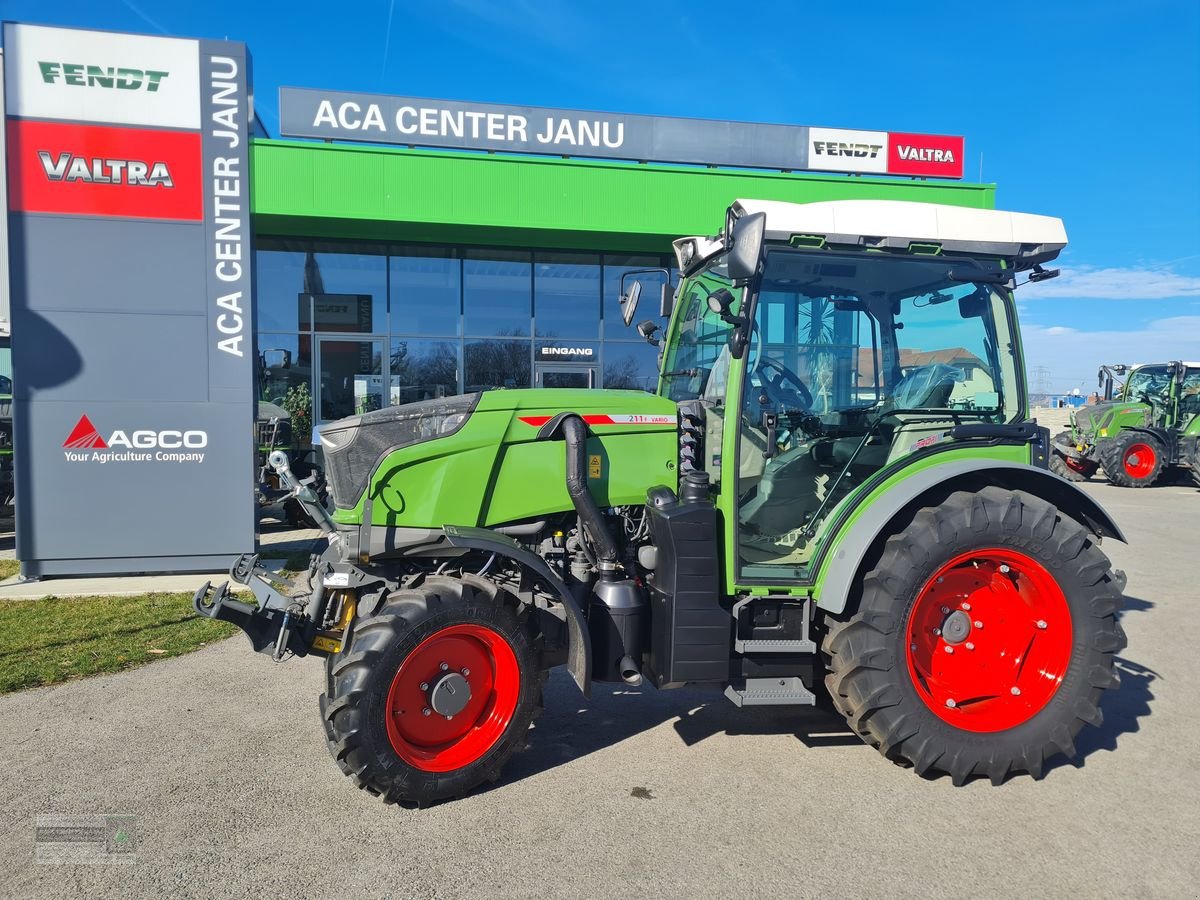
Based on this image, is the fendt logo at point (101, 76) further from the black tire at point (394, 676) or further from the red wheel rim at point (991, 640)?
the red wheel rim at point (991, 640)

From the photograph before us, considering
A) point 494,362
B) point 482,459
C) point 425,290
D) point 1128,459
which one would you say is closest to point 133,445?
point 482,459

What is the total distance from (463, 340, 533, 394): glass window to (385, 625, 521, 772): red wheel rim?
36.9 feet

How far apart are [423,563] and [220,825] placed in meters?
1.30

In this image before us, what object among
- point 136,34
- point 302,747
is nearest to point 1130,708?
point 302,747

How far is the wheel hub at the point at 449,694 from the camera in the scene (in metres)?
3.35

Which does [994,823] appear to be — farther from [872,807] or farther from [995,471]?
[995,471]

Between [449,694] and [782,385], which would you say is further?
[782,385]

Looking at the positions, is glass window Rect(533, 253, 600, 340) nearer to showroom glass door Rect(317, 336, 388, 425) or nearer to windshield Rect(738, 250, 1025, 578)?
showroom glass door Rect(317, 336, 388, 425)

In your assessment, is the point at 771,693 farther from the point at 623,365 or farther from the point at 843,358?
the point at 623,365

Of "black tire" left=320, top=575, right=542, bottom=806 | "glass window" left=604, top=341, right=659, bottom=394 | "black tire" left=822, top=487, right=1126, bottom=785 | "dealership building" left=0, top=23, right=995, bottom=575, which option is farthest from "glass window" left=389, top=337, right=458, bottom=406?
"black tire" left=822, top=487, right=1126, bottom=785

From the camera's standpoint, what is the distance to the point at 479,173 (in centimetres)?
1295

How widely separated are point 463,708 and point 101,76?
23.9 ft

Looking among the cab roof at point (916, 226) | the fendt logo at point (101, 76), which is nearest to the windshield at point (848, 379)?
the cab roof at point (916, 226)

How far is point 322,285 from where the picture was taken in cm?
1416
